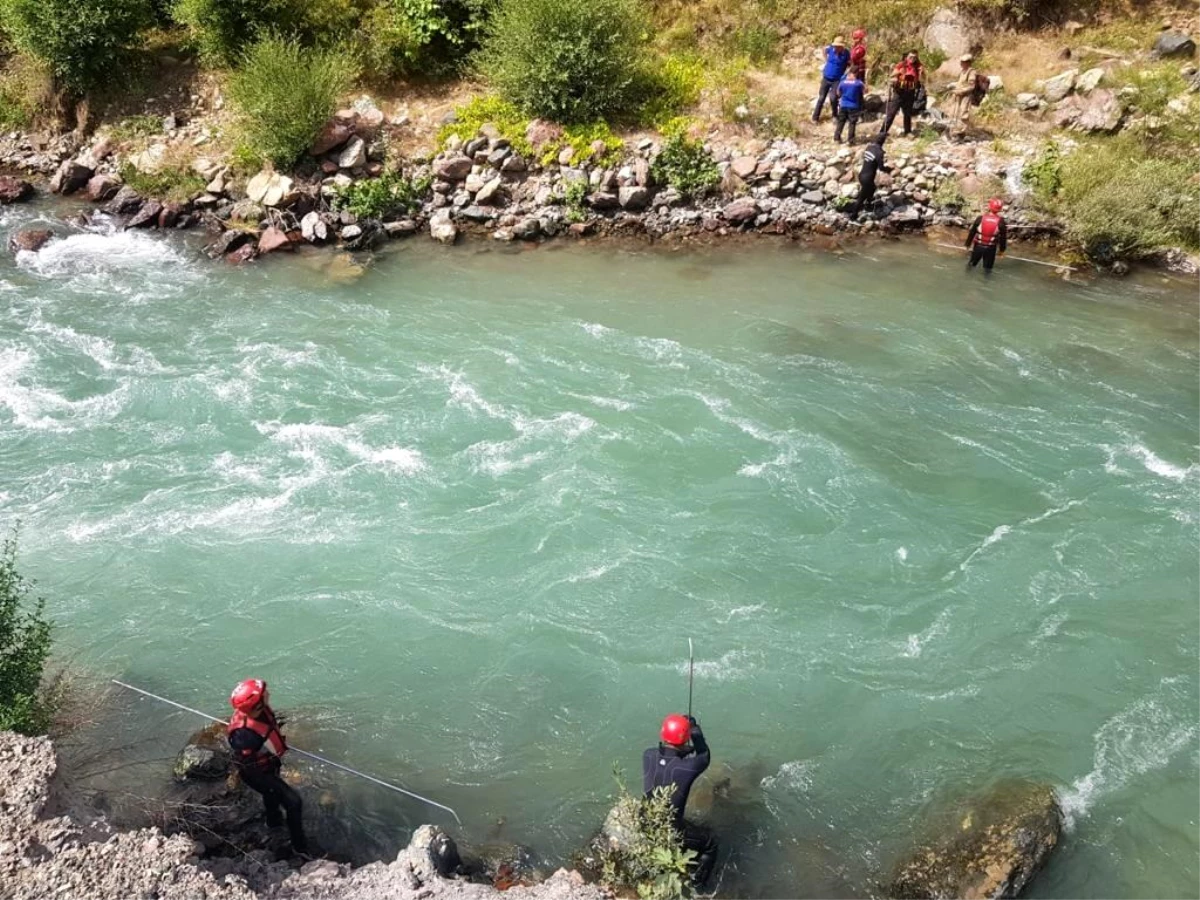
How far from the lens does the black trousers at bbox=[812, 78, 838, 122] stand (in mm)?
19766

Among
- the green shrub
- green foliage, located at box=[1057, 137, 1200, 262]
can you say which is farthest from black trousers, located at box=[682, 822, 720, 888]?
the green shrub

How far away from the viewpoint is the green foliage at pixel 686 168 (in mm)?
19266

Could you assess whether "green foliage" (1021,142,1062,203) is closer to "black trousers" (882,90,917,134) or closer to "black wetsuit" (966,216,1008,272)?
"black wetsuit" (966,216,1008,272)

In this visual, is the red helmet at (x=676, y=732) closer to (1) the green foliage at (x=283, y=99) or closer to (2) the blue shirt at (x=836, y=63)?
(1) the green foliage at (x=283, y=99)

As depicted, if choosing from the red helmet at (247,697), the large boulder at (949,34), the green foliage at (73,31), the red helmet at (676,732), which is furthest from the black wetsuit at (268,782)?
the large boulder at (949,34)

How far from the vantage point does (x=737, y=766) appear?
859 centimetres

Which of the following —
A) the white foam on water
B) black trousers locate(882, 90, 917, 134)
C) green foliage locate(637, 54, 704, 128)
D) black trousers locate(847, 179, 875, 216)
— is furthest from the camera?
green foliage locate(637, 54, 704, 128)

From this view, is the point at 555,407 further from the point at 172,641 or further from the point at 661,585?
the point at 172,641

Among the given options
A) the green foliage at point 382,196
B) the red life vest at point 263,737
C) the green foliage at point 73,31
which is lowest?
the red life vest at point 263,737

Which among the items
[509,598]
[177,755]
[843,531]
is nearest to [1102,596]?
[843,531]

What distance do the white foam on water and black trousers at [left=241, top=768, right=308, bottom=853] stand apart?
6.99 m

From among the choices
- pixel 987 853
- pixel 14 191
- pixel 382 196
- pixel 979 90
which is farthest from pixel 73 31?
pixel 987 853

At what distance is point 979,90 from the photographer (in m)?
19.9

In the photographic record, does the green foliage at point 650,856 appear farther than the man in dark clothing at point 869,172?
No
